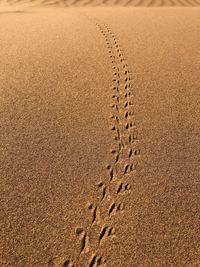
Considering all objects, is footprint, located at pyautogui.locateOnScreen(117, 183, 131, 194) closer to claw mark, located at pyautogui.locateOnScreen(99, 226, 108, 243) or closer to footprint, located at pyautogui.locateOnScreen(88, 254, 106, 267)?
claw mark, located at pyautogui.locateOnScreen(99, 226, 108, 243)

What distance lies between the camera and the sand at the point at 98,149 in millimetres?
2188

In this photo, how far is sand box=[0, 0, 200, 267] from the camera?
86.1 inches

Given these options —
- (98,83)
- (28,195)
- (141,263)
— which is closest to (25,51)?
(98,83)

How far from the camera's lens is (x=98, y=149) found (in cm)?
279

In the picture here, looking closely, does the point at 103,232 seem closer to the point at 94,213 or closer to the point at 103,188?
the point at 94,213

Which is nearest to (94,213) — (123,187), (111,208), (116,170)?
(111,208)

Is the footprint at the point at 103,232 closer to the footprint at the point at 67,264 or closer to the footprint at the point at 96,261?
the footprint at the point at 96,261

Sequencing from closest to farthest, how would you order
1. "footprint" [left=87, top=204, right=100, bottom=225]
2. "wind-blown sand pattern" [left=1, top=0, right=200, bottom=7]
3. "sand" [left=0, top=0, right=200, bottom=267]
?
"sand" [left=0, top=0, right=200, bottom=267], "footprint" [left=87, top=204, right=100, bottom=225], "wind-blown sand pattern" [left=1, top=0, right=200, bottom=7]

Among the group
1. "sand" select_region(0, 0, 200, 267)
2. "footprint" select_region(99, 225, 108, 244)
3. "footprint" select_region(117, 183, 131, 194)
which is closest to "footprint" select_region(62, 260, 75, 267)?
"sand" select_region(0, 0, 200, 267)

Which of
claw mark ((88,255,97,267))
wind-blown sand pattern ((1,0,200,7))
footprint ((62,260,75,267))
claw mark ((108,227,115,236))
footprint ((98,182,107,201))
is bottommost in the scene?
footprint ((62,260,75,267))

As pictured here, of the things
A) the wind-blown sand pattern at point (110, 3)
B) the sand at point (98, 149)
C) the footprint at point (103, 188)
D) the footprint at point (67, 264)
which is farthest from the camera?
the wind-blown sand pattern at point (110, 3)

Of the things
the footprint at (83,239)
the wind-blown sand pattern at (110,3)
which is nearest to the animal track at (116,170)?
the footprint at (83,239)

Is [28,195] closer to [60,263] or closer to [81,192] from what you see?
[81,192]

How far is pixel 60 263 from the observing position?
2080 mm
